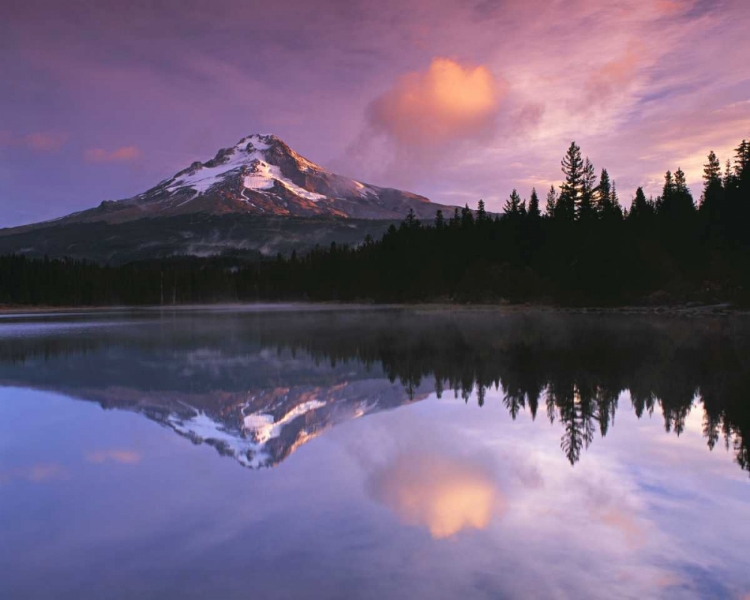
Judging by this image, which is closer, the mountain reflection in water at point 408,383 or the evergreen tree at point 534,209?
the mountain reflection in water at point 408,383

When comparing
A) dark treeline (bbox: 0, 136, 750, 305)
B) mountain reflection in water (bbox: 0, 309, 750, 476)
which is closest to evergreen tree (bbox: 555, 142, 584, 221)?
dark treeline (bbox: 0, 136, 750, 305)

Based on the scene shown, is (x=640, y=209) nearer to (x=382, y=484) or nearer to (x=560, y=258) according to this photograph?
(x=560, y=258)

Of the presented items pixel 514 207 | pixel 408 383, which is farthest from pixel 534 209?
pixel 408 383

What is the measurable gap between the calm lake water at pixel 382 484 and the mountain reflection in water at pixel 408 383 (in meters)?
0.11

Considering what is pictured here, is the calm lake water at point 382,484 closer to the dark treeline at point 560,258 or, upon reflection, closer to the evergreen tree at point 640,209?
the dark treeline at point 560,258

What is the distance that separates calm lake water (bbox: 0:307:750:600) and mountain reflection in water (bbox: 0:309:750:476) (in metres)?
0.11

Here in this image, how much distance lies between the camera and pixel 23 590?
6.14 meters

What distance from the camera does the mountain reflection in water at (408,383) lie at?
11.7 meters

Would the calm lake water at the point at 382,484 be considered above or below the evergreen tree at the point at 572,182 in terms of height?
below

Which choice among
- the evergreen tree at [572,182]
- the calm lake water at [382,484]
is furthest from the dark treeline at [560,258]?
the calm lake water at [382,484]

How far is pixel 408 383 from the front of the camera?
770 inches

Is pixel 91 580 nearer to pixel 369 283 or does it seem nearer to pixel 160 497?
pixel 160 497

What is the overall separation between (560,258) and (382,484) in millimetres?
80704

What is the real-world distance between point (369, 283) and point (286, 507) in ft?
400
